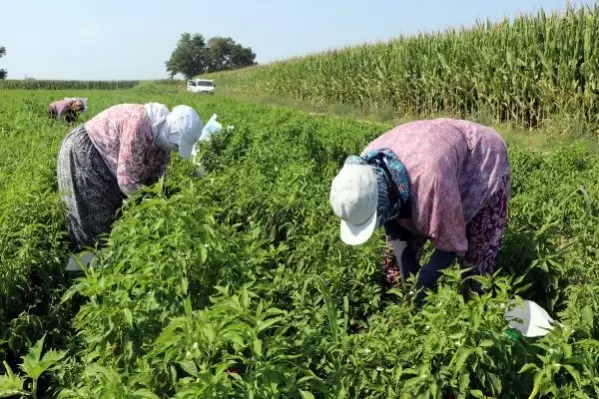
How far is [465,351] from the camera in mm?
1855

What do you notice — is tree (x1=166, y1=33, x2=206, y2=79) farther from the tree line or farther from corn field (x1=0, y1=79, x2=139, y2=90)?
corn field (x1=0, y1=79, x2=139, y2=90)

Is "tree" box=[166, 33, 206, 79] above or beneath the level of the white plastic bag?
above

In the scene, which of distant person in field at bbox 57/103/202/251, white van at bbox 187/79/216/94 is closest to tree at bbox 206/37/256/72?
white van at bbox 187/79/216/94

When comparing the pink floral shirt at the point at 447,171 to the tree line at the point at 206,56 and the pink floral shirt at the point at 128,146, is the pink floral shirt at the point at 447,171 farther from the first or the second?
the tree line at the point at 206,56

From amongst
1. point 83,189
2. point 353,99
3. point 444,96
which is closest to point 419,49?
point 444,96

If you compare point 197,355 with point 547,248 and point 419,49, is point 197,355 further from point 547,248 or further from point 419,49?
point 419,49

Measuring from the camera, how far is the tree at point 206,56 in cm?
9119

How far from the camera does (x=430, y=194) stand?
2.49 metres

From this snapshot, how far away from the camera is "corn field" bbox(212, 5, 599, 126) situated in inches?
408

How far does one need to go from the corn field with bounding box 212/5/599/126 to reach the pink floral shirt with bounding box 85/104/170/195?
8369 millimetres

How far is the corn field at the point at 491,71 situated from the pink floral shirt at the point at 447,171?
8203mm

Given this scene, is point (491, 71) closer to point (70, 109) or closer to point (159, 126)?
point (70, 109)

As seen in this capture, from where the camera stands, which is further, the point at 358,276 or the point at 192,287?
the point at 358,276

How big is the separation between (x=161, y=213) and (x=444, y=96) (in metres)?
12.4
